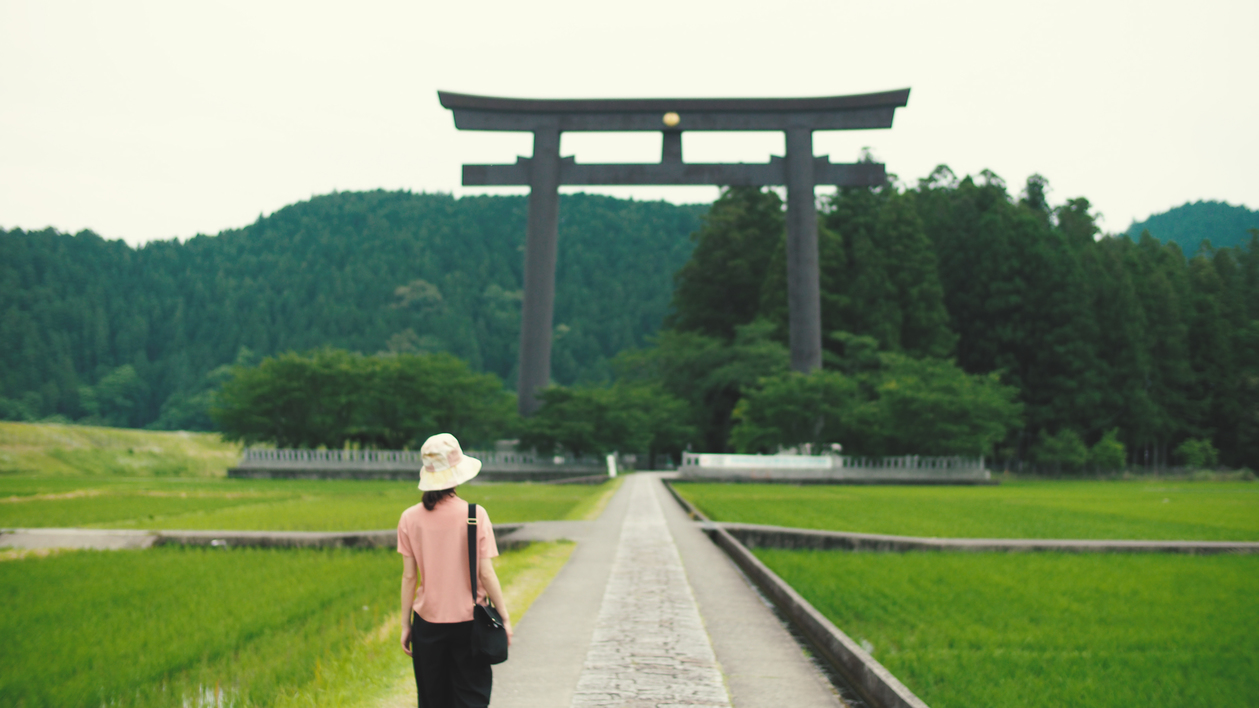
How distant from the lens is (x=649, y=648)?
6.04 metres

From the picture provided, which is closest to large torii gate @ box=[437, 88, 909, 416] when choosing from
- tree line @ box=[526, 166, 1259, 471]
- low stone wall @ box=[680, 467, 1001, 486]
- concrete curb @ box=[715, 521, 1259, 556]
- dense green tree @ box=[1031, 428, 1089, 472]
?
low stone wall @ box=[680, 467, 1001, 486]

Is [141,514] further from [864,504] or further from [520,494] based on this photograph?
[864,504]

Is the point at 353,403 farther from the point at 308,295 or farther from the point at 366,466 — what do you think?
the point at 308,295

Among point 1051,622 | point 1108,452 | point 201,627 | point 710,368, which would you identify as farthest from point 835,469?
point 201,627

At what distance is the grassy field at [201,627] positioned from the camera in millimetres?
4918

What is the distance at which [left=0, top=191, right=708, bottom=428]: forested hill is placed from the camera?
87.9 metres

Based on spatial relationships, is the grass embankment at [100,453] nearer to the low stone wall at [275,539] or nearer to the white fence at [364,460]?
the white fence at [364,460]

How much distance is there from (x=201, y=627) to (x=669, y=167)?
1168 inches

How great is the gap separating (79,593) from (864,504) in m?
15.7

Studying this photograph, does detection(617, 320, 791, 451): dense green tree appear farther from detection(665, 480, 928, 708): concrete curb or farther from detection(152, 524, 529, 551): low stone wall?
detection(665, 480, 928, 708): concrete curb

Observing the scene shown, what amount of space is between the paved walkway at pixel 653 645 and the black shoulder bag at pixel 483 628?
1368mm

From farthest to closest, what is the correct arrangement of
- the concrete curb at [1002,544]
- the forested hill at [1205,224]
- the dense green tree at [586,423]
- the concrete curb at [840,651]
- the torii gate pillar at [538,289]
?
the forested hill at [1205,224] → the torii gate pillar at [538,289] → the dense green tree at [586,423] → the concrete curb at [1002,544] → the concrete curb at [840,651]

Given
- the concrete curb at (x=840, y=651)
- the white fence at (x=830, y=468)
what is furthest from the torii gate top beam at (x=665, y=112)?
the concrete curb at (x=840, y=651)

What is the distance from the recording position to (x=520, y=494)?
23.3 m
